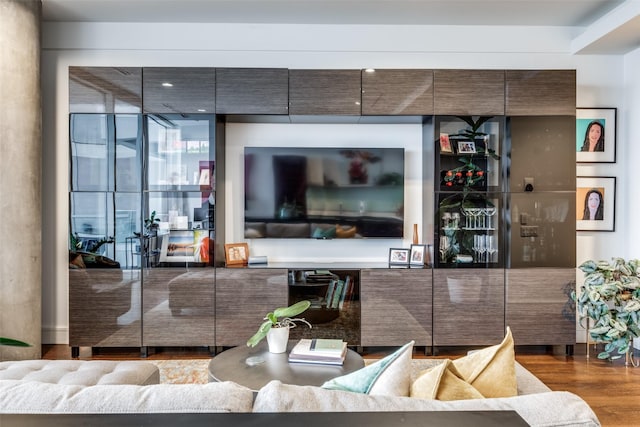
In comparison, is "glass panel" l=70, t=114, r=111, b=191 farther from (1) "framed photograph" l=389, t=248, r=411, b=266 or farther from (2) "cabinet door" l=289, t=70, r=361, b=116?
(1) "framed photograph" l=389, t=248, r=411, b=266

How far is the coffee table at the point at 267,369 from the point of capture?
6.11 feet

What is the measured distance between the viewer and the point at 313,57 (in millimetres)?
3631

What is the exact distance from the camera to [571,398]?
97cm

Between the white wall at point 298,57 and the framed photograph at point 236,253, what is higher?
the white wall at point 298,57

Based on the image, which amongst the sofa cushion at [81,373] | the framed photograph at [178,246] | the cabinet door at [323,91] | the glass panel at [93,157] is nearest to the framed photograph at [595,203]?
the cabinet door at [323,91]

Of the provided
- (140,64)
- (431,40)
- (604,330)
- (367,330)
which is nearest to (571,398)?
(367,330)

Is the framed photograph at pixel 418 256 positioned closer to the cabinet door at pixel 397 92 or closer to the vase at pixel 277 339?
the cabinet door at pixel 397 92

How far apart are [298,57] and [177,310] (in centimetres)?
236

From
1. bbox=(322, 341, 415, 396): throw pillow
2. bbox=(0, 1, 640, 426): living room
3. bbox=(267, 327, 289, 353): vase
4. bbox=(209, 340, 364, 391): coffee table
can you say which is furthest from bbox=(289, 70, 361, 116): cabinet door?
bbox=(322, 341, 415, 396): throw pillow

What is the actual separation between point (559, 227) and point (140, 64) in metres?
3.79

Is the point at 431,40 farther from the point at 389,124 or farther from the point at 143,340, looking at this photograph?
the point at 143,340

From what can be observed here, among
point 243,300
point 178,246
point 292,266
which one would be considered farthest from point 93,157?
point 292,266

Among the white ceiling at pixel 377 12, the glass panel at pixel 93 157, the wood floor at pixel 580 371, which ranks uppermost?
the white ceiling at pixel 377 12

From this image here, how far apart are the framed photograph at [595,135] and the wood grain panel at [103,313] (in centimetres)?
394
